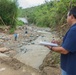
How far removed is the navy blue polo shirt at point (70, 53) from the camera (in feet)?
8.27

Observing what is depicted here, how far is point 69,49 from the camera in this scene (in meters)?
2.54

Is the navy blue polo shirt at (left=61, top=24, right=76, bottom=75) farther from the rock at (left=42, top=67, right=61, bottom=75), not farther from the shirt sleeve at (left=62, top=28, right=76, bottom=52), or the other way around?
the rock at (left=42, top=67, right=61, bottom=75)

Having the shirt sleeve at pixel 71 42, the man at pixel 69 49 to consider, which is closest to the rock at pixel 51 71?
the man at pixel 69 49

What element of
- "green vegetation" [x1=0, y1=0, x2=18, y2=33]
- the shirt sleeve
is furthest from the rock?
"green vegetation" [x1=0, y1=0, x2=18, y2=33]

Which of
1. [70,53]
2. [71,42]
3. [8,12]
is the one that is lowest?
[8,12]

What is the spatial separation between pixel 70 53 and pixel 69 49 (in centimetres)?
10

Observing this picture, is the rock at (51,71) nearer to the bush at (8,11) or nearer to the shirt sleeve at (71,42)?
the shirt sleeve at (71,42)

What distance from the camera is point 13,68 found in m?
6.16

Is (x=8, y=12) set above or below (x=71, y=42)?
below

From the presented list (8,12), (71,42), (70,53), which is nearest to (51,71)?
(70,53)

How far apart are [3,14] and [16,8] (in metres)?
1.34

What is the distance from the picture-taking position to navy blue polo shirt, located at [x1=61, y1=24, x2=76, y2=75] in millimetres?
2521

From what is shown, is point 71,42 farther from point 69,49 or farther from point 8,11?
point 8,11

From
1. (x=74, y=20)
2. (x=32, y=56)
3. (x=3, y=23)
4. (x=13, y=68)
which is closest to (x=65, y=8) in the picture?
(x=32, y=56)
